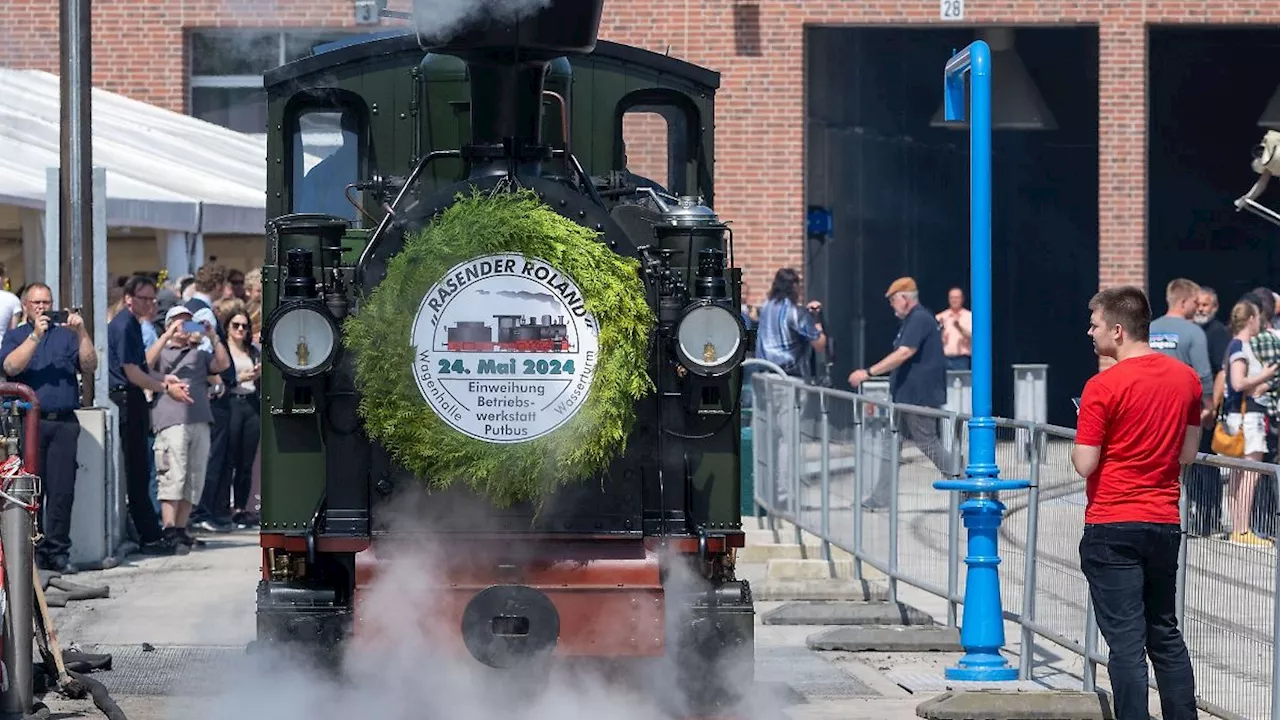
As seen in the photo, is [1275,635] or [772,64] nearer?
[1275,635]

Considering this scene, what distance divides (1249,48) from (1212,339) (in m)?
13.3

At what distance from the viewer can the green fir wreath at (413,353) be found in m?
6.75

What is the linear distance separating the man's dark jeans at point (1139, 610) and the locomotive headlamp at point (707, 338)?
1.46 meters

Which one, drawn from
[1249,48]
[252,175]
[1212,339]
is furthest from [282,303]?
[1249,48]

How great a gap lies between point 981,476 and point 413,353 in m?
2.86

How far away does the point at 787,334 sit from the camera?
1764cm

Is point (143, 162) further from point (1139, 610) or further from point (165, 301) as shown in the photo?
point (1139, 610)

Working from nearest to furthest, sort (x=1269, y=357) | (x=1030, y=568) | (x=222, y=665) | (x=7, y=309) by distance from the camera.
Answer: (x=1030, y=568) < (x=222, y=665) < (x=7, y=309) < (x=1269, y=357)

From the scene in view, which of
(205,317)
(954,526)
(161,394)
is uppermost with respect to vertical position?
(205,317)

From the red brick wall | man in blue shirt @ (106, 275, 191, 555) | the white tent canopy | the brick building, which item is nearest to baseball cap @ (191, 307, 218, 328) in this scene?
man in blue shirt @ (106, 275, 191, 555)

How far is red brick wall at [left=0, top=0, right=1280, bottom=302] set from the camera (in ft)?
78.3

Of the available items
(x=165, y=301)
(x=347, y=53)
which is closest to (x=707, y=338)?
(x=347, y=53)

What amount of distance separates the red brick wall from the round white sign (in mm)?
17175

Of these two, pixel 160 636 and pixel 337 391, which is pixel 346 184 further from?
pixel 160 636
